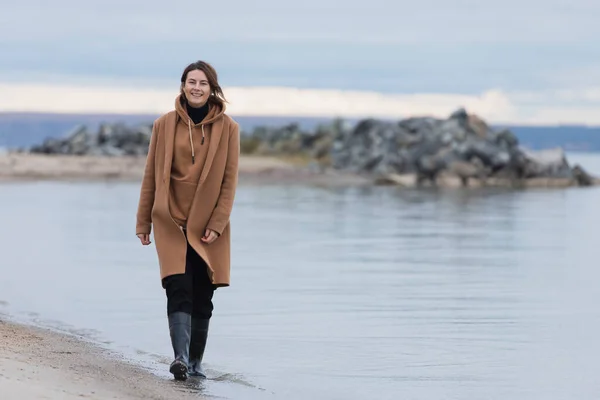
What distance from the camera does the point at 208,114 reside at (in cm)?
724

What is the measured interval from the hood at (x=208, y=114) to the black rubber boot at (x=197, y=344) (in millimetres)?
1177

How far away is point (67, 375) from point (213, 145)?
148 centimetres

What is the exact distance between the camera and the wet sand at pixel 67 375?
6.12 metres

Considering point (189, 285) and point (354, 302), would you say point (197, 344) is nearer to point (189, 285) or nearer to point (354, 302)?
point (189, 285)

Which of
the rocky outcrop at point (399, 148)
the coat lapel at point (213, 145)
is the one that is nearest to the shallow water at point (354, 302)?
the coat lapel at point (213, 145)

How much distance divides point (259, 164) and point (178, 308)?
127 ft

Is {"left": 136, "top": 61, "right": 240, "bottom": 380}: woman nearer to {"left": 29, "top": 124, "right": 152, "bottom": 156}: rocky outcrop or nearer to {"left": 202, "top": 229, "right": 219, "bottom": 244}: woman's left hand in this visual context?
{"left": 202, "top": 229, "right": 219, "bottom": 244}: woman's left hand

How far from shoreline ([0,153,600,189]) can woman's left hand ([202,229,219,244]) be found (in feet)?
113

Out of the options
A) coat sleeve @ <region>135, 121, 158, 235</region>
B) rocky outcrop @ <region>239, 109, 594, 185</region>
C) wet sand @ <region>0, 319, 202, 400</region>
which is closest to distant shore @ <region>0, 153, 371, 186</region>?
rocky outcrop @ <region>239, 109, 594, 185</region>

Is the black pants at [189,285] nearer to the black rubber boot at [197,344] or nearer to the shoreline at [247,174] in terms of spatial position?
the black rubber boot at [197,344]

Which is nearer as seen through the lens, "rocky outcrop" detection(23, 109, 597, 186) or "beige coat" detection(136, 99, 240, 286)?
"beige coat" detection(136, 99, 240, 286)

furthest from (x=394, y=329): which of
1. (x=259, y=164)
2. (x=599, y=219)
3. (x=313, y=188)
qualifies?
(x=259, y=164)

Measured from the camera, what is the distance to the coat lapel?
7207 mm

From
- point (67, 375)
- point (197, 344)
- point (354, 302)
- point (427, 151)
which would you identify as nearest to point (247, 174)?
point (427, 151)
